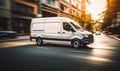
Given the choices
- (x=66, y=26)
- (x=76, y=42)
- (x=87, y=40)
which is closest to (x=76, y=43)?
(x=76, y=42)

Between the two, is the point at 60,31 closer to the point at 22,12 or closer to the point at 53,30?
the point at 53,30

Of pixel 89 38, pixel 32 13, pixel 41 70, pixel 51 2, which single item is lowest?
pixel 41 70

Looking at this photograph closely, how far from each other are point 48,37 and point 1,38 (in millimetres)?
10373

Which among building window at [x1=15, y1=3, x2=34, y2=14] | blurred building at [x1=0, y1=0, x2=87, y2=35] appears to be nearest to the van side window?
blurred building at [x1=0, y1=0, x2=87, y2=35]

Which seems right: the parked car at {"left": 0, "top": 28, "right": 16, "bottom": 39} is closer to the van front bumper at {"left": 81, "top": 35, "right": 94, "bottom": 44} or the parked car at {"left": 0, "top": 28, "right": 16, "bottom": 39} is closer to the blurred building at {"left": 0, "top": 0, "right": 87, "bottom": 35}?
the blurred building at {"left": 0, "top": 0, "right": 87, "bottom": 35}

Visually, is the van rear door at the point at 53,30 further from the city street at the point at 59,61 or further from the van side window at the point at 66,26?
the city street at the point at 59,61

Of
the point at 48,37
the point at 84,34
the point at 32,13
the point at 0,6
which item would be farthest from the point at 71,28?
the point at 32,13

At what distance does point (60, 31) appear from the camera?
14203 mm

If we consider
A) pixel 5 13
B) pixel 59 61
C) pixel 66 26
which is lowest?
pixel 59 61

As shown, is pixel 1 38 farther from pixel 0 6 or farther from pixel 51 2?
pixel 51 2

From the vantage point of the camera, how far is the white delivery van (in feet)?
43.5

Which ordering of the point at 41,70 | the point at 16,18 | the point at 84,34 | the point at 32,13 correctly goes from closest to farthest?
the point at 41,70 < the point at 84,34 < the point at 16,18 < the point at 32,13

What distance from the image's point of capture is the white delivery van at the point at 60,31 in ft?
43.5

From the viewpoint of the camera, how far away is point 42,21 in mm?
15633
